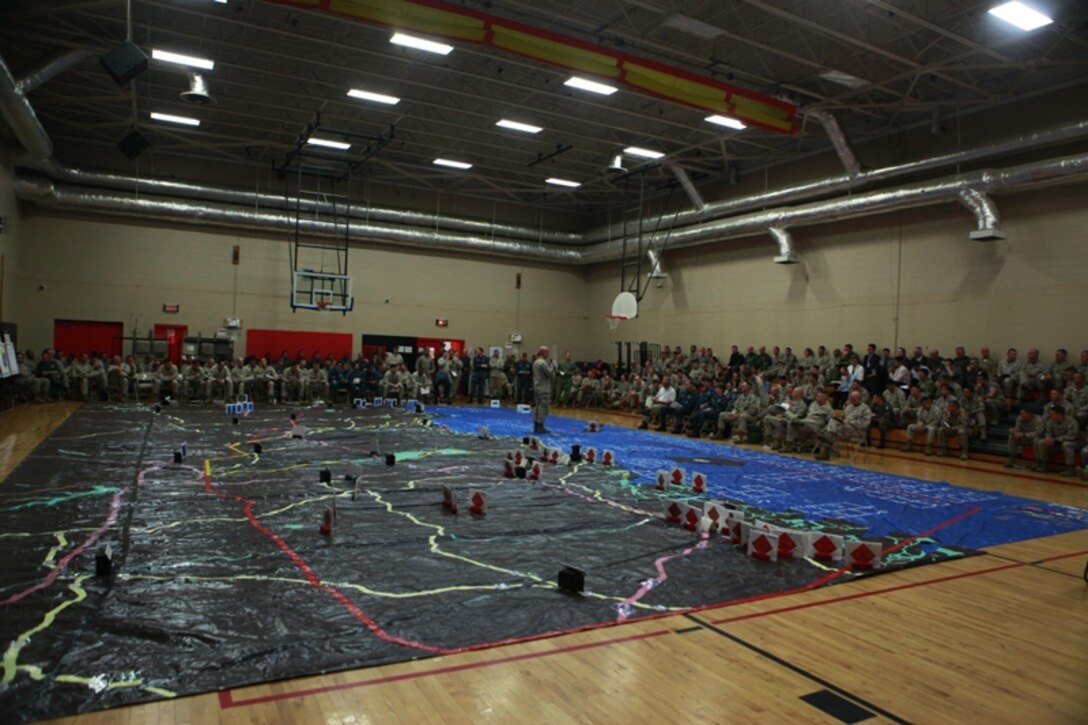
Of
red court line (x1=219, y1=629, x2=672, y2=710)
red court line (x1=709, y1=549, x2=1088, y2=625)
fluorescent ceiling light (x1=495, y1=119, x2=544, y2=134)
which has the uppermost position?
fluorescent ceiling light (x1=495, y1=119, x2=544, y2=134)

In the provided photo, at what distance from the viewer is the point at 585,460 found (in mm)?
10242

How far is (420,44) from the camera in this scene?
12312 mm

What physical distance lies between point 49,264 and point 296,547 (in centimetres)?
1846

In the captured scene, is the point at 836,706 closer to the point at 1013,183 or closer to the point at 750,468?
the point at 750,468

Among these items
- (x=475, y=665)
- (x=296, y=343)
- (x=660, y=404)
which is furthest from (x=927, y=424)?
(x=296, y=343)

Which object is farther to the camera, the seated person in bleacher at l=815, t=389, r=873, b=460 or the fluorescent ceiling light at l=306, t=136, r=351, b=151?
the fluorescent ceiling light at l=306, t=136, r=351, b=151

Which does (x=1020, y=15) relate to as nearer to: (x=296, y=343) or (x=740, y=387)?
(x=740, y=387)

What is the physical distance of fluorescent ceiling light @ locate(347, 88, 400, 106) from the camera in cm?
1509

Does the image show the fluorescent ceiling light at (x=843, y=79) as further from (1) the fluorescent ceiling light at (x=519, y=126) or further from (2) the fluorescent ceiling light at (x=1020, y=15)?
(1) the fluorescent ceiling light at (x=519, y=126)

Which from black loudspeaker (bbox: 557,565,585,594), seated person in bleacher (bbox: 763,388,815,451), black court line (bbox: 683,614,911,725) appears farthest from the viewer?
seated person in bleacher (bbox: 763,388,815,451)

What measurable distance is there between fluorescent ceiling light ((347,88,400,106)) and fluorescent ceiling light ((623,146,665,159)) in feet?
20.3

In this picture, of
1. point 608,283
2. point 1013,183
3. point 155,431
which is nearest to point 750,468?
point 1013,183

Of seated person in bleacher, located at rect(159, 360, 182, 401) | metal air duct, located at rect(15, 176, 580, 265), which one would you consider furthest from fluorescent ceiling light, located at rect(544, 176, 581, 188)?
seated person in bleacher, located at rect(159, 360, 182, 401)

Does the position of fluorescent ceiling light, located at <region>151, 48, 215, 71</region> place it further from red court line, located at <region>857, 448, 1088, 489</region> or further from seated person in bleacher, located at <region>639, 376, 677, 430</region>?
red court line, located at <region>857, 448, 1088, 489</region>
